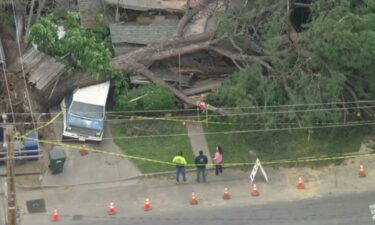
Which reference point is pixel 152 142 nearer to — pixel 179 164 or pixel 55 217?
pixel 179 164

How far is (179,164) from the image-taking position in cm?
2695

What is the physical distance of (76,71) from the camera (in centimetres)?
3097

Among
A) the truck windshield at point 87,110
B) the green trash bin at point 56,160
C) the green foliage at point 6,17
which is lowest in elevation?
the green trash bin at point 56,160

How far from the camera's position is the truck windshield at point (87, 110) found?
96.0ft

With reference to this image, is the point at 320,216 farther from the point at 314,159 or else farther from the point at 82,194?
the point at 82,194

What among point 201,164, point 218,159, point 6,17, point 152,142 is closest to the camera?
point 201,164

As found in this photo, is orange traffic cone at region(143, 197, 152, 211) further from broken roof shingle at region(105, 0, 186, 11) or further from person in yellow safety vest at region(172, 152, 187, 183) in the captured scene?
broken roof shingle at region(105, 0, 186, 11)

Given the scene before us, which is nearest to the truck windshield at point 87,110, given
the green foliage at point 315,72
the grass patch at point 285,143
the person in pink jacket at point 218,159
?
the grass patch at point 285,143

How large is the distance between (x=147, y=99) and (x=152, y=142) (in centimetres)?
179

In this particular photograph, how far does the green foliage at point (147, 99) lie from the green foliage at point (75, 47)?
45.0 inches

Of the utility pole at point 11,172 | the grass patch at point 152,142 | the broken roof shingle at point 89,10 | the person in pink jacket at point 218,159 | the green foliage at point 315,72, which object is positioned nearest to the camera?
the utility pole at point 11,172

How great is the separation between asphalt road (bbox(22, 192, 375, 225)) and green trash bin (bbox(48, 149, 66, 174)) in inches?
96.9

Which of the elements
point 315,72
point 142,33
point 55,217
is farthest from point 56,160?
point 315,72

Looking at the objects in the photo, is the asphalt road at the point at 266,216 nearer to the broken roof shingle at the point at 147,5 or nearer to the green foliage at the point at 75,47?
the green foliage at the point at 75,47
